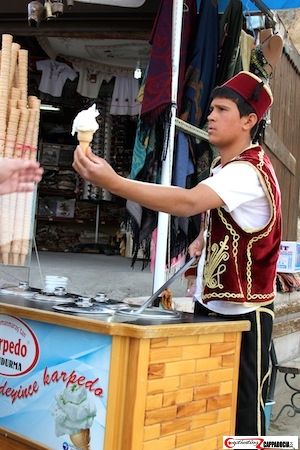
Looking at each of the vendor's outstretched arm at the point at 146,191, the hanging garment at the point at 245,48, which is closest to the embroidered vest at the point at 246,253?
the vendor's outstretched arm at the point at 146,191

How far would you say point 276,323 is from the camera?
5.95 metres

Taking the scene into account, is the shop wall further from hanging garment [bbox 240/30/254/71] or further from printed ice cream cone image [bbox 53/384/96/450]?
printed ice cream cone image [bbox 53/384/96/450]

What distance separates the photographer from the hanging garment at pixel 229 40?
4.25 meters

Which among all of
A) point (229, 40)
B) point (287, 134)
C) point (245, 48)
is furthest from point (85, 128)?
point (287, 134)

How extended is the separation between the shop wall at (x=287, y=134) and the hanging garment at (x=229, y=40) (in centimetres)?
185

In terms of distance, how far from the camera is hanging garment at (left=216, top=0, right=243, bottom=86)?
14.0 ft

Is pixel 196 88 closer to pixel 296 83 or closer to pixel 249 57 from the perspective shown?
pixel 249 57

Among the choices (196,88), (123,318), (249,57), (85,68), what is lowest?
(123,318)

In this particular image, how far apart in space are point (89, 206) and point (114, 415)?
7925 mm

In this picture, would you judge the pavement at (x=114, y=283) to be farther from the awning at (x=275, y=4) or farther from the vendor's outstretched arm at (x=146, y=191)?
the awning at (x=275, y=4)

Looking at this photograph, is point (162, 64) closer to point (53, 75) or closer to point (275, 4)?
point (275, 4)

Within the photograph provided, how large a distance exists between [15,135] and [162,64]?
3.68ft

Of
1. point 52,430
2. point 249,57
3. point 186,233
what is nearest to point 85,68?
point 249,57

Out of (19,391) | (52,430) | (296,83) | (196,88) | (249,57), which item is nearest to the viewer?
(52,430)
